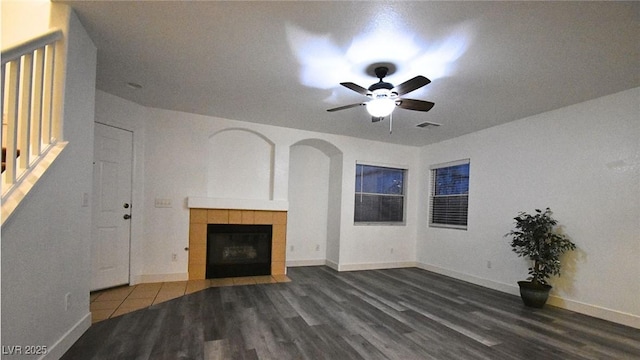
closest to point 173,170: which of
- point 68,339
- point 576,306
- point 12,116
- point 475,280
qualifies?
point 68,339

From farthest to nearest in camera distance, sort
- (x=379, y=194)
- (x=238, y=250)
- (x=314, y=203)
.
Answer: (x=379, y=194), (x=314, y=203), (x=238, y=250)

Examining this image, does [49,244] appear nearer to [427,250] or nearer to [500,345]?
[500,345]

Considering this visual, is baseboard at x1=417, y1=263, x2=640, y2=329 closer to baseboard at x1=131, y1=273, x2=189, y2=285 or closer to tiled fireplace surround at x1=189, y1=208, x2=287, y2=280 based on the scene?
tiled fireplace surround at x1=189, y1=208, x2=287, y2=280

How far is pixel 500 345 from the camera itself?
2.59 meters

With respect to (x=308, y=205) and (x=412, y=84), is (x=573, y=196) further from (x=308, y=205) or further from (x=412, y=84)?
(x=308, y=205)

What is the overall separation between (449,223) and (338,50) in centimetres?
422

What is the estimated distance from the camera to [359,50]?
2498mm

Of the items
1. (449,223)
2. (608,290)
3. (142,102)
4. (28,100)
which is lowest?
(608,290)

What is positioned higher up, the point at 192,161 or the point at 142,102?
the point at 142,102

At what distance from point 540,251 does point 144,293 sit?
503 cm

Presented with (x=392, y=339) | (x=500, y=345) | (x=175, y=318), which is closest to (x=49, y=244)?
(x=175, y=318)

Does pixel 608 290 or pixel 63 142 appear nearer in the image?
pixel 63 142

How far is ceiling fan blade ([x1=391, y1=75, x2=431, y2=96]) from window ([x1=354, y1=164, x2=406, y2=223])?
312cm

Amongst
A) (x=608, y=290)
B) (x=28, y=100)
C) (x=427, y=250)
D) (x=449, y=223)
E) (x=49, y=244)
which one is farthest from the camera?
(x=427, y=250)
